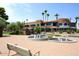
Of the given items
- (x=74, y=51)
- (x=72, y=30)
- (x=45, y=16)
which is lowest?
(x=74, y=51)

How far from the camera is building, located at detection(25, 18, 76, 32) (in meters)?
4.50

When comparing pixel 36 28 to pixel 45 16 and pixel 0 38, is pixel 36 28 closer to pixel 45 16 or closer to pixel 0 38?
pixel 45 16

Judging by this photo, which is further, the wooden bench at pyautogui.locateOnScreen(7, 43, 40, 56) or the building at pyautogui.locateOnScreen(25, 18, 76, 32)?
the building at pyautogui.locateOnScreen(25, 18, 76, 32)

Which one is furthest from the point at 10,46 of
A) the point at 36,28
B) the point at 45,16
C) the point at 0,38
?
the point at 45,16

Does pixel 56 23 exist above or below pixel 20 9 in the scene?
below

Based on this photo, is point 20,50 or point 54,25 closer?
point 20,50

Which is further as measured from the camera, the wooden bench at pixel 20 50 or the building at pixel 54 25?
the building at pixel 54 25

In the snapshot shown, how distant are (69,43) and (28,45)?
817 mm

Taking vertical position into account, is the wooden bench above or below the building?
below

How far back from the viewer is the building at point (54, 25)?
14.8 ft

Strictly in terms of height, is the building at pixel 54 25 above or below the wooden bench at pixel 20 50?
above

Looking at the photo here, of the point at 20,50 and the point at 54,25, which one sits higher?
the point at 54,25

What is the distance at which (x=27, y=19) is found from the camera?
452 centimetres

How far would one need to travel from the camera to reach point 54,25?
15.0ft
